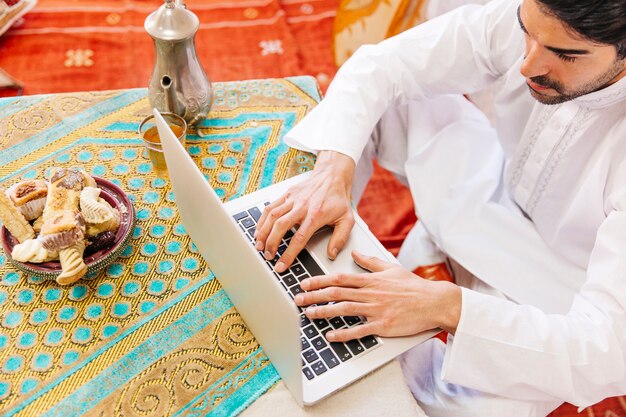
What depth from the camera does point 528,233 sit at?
1.31 metres

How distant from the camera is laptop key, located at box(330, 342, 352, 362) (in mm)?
867

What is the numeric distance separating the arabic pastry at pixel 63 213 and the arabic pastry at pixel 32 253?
2 centimetres

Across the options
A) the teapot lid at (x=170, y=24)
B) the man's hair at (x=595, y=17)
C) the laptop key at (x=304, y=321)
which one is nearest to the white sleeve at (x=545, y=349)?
the laptop key at (x=304, y=321)

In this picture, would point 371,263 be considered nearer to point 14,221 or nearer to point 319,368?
point 319,368

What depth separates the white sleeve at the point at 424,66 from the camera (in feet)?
4.00

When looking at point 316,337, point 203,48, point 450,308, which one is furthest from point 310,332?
point 203,48

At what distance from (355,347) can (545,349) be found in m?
0.30

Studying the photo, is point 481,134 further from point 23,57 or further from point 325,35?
point 23,57

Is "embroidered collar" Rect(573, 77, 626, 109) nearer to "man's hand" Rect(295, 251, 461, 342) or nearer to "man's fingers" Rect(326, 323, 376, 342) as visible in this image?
"man's hand" Rect(295, 251, 461, 342)

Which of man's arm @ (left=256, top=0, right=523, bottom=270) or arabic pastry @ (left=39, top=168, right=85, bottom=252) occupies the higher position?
man's arm @ (left=256, top=0, right=523, bottom=270)

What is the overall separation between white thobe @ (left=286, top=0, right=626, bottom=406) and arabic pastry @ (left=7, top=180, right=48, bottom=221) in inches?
18.5

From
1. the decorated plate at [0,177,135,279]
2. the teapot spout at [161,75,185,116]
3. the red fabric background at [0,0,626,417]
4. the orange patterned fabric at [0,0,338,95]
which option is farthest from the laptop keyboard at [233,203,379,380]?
the orange patterned fabric at [0,0,338,95]

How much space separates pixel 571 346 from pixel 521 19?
21.6 inches

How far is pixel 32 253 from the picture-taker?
2.95 feet
